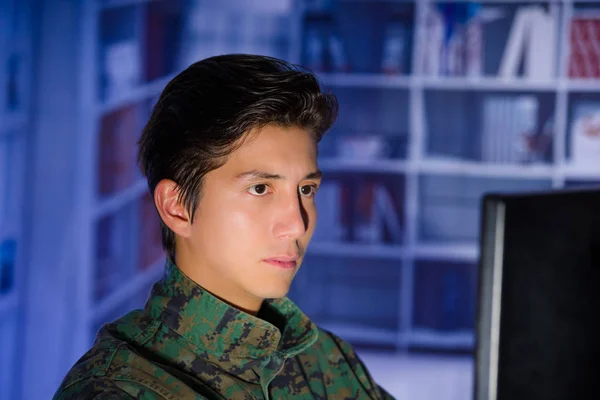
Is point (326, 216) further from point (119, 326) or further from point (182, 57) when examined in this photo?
point (119, 326)

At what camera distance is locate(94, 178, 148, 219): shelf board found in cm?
358

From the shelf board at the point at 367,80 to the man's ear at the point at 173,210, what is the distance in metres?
3.13

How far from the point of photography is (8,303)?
3164 millimetres

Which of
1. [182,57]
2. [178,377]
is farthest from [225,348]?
[182,57]

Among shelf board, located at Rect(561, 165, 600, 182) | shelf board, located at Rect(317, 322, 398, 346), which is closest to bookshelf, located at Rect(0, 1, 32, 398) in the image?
shelf board, located at Rect(317, 322, 398, 346)

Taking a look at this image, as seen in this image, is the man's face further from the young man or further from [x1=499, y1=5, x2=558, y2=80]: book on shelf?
[x1=499, y1=5, x2=558, y2=80]: book on shelf

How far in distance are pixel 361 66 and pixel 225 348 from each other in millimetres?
3332

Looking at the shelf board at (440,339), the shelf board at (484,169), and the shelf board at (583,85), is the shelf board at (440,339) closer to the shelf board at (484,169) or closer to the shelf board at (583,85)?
the shelf board at (484,169)

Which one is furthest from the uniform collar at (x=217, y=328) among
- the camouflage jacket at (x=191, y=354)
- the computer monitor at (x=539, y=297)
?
the computer monitor at (x=539, y=297)

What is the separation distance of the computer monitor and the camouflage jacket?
10.1 inches

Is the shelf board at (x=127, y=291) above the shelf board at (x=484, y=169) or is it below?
below

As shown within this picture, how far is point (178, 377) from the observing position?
970 mm

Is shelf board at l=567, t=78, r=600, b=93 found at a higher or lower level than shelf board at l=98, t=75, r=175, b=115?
higher

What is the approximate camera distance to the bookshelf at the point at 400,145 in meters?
4.10
